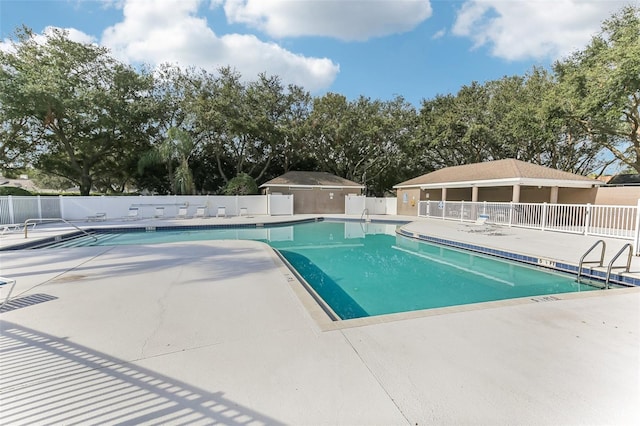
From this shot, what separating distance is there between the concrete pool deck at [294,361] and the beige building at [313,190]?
16303mm

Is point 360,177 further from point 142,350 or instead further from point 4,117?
point 142,350

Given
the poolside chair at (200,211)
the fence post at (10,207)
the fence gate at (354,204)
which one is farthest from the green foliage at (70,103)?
the fence gate at (354,204)

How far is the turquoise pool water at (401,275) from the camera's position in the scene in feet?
16.0

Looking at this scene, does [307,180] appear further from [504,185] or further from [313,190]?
[504,185]

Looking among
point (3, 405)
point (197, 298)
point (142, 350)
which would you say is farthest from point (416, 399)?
point (197, 298)

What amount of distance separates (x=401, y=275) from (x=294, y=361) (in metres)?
4.53

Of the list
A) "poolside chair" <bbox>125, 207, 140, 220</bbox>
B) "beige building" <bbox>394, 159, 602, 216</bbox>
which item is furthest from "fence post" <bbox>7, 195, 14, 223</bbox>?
"beige building" <bbox>394, 159, 602, 216</bbox>

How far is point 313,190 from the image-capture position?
20.7m

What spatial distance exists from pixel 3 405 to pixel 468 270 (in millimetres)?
7157

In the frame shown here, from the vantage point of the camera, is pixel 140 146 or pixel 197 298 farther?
pixel 140 146

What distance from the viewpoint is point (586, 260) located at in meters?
5.90

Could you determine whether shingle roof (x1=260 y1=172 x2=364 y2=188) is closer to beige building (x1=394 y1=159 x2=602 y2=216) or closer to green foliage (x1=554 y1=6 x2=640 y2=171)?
beige building (x1=394 y1=159 x2=602 y2=216)

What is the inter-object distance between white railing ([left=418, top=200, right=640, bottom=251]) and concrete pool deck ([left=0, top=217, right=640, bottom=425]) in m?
6.29

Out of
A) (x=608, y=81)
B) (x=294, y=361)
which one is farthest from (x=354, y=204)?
(x=294, y=361)
